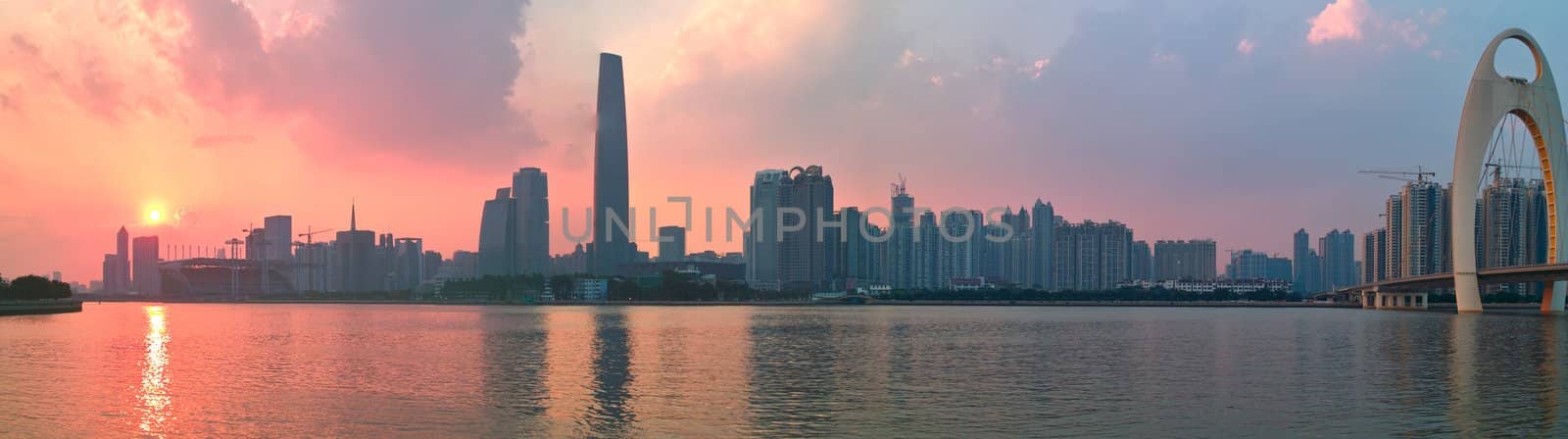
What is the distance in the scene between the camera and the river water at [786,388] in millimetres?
23266

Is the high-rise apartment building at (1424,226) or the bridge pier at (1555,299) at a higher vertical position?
the high-rise apartment building at (1424,226)

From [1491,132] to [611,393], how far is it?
73270 millimetres

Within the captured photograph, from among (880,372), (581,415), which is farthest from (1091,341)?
(581,415)

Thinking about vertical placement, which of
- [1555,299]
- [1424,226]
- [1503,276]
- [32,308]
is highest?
[1424,226]

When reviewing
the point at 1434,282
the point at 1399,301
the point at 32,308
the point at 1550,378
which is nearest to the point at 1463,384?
the point at 1550,378

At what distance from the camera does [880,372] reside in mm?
35188

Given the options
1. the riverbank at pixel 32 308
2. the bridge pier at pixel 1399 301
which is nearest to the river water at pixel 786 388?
the riverbank at pixel 32 308

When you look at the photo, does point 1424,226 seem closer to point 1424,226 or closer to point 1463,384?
point 1424,226

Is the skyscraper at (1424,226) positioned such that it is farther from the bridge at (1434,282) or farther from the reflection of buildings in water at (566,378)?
the reflection of buildings in water at (566,378)

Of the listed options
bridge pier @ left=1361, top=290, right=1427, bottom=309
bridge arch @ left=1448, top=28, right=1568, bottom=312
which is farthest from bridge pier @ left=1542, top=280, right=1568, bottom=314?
bridge pier @ left=1361, top=290, right=1427, bottom=309

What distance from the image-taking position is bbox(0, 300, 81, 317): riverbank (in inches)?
3775

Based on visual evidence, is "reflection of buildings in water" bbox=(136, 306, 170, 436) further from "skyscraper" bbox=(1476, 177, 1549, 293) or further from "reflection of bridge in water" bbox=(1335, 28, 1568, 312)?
Answer: "skyscraper" bbox=(1476, 177, 1549, 293)

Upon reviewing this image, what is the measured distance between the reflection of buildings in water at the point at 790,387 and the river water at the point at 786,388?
0.36 ft

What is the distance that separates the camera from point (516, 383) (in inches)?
1252
